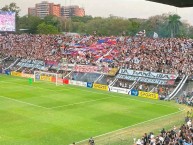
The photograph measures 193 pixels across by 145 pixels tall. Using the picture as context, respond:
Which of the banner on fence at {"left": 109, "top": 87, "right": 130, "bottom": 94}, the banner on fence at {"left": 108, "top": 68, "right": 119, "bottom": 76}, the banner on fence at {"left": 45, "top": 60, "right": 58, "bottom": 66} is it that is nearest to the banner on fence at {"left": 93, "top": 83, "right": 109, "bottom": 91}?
the banner on fence at {"left": 109, "top": 87, "right": 130, "bottom": 94}

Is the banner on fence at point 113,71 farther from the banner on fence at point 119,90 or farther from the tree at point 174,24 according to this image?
the tree at point 174,24

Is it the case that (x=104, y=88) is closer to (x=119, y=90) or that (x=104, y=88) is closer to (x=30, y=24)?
(x=119, y=90)

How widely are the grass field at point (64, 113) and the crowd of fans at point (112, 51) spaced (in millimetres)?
9049

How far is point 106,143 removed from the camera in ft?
79.4

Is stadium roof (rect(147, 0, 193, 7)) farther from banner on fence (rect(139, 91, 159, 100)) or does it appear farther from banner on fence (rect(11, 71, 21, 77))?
banner on fence (rect(11, 71, 21, 77))

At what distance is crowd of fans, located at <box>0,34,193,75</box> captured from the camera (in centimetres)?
5084

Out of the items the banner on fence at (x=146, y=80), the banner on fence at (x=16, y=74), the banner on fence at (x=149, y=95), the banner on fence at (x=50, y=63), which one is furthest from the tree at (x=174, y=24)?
the banner on fence at (x=149, y=95)

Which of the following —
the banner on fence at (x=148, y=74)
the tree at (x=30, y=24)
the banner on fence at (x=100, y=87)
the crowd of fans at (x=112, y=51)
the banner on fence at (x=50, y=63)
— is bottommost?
the banner on fence at (x=100, y=87)

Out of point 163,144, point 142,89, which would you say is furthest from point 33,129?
point 142,89

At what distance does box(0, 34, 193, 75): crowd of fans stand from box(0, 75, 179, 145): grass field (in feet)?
29.7

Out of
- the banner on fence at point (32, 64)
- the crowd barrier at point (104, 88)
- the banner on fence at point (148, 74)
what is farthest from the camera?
the banner on fence at point (32, 64)

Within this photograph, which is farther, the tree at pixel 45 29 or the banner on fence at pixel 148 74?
the tree at pixel 45 29

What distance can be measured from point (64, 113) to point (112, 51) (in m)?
30.1

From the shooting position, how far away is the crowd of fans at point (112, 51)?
50844 millimetres
